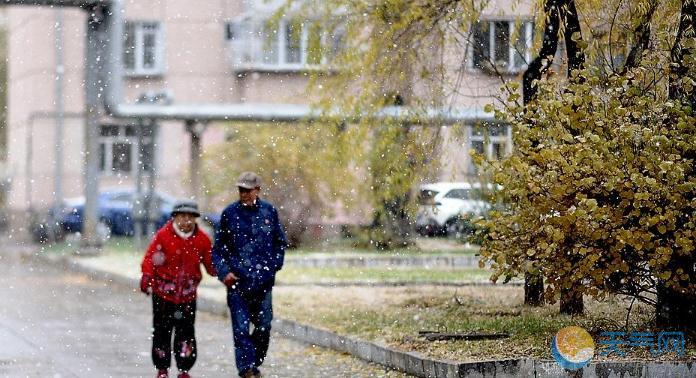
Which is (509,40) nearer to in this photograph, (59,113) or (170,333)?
(170,333)

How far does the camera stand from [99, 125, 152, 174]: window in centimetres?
4172

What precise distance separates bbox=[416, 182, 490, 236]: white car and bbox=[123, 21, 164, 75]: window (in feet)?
43.6

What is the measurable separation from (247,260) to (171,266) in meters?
0.69

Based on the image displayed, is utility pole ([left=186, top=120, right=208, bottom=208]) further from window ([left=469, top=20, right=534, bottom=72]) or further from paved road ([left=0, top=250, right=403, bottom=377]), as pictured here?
window ([left=469, top=20, right=534, bottom=72])

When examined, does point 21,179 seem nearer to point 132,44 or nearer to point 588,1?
point 132,44

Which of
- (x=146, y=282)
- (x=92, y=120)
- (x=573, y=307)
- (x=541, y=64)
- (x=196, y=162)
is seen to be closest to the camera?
(x=146, y=282)

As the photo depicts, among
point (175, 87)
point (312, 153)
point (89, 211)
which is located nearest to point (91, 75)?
point (89, 211)

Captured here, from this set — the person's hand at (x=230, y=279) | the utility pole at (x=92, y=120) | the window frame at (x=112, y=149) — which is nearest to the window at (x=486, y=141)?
the person's hand at (x=230, y=279)

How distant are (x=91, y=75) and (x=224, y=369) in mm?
16587

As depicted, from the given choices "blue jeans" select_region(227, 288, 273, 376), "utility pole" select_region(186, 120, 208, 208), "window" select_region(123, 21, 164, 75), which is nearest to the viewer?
"blue jeans" select_region(227, 288, 273, 376)

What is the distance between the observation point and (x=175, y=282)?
1045cm

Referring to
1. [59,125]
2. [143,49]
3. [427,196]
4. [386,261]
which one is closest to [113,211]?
[59,125]

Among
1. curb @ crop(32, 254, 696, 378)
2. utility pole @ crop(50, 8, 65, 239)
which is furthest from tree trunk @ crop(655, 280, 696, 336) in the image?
utility pole @ crop(50, 8, 65, 239)

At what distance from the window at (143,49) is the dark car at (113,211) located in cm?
429
